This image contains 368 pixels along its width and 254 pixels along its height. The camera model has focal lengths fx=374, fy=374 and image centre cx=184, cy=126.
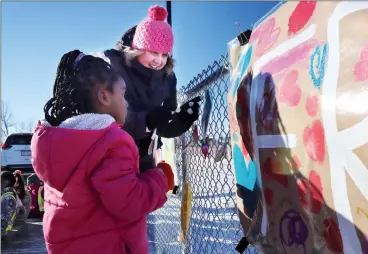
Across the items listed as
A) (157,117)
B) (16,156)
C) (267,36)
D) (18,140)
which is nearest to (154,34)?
(157,117)

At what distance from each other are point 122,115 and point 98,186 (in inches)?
15.6

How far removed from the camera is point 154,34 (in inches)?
81.8

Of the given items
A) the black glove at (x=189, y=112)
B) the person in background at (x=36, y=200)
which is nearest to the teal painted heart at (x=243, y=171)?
the black glove at (x=189, y=112)

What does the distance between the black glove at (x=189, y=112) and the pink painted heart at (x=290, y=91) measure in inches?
38.9

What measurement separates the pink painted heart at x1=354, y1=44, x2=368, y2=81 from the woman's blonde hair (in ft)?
4.84

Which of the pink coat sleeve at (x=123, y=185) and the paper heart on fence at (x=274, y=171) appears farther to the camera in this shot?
the pink coat sleeve at (x=123, y=185)

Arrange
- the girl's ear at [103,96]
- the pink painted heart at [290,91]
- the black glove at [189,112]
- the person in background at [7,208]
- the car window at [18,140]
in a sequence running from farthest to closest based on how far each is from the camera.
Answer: the car window at [18,140] < the person in background at [7,208] < the black glove at [189,112] < the girl's ear at [103,96] < the pink painted heart at [290,91]

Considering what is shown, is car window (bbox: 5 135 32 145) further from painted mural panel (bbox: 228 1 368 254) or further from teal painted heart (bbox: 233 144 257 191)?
painted mural panel (bbox: 228 1 368 254)

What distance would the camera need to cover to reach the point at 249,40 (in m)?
1.42

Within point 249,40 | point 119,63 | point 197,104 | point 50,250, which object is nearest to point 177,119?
point 197,104

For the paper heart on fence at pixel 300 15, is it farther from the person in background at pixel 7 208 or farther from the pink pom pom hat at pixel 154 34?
the person in background at pixel 7 208

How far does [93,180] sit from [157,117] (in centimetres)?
86

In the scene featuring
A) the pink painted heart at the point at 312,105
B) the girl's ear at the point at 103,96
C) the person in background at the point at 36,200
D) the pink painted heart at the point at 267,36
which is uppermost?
the pink painted heart at the point at 267,36

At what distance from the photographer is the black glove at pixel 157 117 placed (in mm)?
2129
